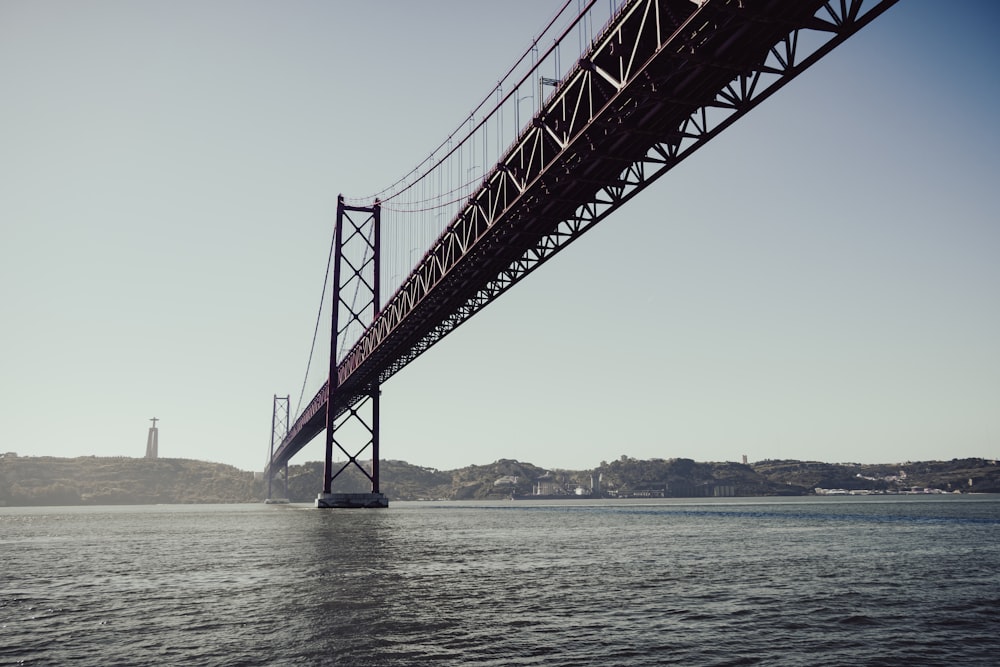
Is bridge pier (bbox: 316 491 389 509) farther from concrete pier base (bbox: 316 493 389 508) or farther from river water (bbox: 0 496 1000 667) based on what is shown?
river water (bbox: 0 496 1000 667)

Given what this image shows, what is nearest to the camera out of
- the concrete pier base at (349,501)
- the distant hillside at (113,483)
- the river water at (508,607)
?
the river water at (508,607)

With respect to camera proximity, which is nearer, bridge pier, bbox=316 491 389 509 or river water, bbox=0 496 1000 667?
river water, bbox=0 496 1000 667

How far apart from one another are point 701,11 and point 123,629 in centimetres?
1572

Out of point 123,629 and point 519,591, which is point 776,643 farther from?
point 123,629

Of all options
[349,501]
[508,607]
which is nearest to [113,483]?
[349,501]

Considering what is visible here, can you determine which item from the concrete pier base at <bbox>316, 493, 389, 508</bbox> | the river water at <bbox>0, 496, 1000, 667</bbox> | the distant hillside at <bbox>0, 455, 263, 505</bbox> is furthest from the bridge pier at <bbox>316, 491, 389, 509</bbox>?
the distant hillside at <bbox>0, 455, 263, 505</bbox>

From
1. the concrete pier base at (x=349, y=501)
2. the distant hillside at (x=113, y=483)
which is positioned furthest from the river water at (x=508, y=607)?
the distant hillside at (x=113, y=483)

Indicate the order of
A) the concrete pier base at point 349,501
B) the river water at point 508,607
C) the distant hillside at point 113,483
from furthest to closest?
the distant hillside at point 113,483 → the concrete pier base at point 349,501 → the river water at point 508,607

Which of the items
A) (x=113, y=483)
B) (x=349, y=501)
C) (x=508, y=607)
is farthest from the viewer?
(x=113, y=483)

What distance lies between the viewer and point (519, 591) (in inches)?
584

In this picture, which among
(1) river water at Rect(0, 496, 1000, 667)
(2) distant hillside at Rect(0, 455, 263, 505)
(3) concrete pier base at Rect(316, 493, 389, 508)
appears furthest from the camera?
(2) distant hillside at Rect(0, 455, 263, 505)

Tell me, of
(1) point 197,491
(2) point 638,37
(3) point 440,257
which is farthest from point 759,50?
(1) point 197,491

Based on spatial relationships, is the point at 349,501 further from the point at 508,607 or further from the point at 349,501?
the point at 508,607

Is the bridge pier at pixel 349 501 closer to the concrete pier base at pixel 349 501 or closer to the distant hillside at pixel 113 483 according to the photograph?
the concrete pier base at pixel 349 501
